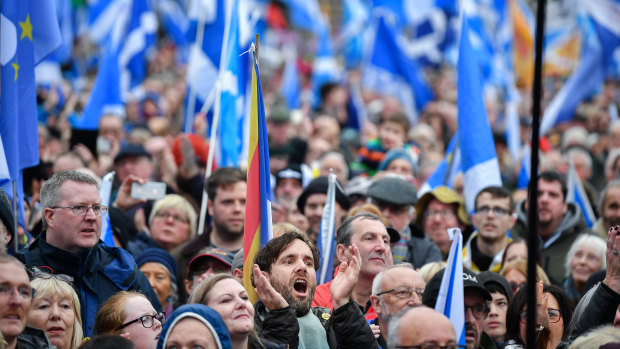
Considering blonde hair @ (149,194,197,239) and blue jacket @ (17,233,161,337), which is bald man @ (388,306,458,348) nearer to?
blue jacket @ (17,233,161,337)

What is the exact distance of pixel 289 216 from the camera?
9055 millimetres

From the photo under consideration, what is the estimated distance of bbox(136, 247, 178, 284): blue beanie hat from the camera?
23.9 feet

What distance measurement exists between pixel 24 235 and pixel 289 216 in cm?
257

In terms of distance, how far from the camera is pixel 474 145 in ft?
29.0

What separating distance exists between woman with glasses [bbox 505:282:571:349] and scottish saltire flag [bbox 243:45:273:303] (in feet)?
5.15

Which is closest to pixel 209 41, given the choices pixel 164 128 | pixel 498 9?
pixel 164 128

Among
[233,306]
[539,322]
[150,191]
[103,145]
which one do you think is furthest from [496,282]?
[103,145]

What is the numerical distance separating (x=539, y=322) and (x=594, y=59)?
8.67 m

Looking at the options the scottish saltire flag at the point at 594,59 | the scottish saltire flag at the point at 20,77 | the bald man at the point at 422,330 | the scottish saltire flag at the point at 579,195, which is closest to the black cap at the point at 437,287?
the bald man at the point at 422,330

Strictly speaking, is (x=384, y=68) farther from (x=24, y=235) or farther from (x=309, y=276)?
(x=309, y=276)

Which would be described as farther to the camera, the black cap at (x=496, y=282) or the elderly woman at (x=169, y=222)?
the elderly woman at (x=169, y=222)

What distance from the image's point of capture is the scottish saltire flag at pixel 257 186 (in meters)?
6.25

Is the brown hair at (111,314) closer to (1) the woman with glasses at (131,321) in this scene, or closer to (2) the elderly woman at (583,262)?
(1) the woman with glasses at (131,321)

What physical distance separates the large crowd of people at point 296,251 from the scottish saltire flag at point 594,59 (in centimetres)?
62
